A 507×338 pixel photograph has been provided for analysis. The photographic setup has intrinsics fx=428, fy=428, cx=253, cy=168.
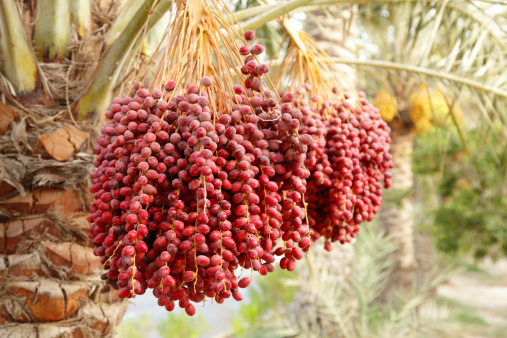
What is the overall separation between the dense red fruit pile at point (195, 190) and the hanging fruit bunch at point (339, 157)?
0.26 meters

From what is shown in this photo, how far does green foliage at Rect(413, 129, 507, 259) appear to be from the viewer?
497cm

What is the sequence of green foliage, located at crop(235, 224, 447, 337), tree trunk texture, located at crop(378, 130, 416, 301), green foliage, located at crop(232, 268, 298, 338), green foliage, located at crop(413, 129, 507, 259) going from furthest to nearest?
tree trunk texture, located at crop(378, 130, 416, 301) < green foliage, located at crop(232, 268, 298, 338) < green foliage, located at crop(413, 129, 507, 259) < green foliage, located at crop(235, 224, 447, 337)

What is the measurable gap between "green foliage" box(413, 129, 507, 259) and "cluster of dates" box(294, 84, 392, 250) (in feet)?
13.1

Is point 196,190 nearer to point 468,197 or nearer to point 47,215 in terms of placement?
point 47,215

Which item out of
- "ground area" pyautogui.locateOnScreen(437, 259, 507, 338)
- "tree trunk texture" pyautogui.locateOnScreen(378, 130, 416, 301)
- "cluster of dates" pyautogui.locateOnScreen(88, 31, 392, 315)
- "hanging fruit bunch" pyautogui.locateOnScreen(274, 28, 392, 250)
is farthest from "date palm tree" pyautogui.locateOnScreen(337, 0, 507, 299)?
"ground area" pyautogui.locateOnScreen(437, 259, 507, 338)

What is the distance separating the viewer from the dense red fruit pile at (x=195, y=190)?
0.73m

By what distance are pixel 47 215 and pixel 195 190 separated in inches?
24.7

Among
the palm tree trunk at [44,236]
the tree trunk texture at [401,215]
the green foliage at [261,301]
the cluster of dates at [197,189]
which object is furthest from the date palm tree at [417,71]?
the green foliage at [261,301]

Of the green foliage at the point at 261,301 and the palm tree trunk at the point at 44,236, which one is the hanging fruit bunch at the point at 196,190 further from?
the green foliage at the point at 261,301

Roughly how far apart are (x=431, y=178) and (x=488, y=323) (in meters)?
3.92

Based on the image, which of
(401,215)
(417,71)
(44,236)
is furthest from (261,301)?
(44,236)

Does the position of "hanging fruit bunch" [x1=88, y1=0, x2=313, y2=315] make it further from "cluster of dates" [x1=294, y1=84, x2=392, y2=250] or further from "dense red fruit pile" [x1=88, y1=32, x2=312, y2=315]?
"cluster of dates" [x1=294, y1=84, x2=392, y2=250]

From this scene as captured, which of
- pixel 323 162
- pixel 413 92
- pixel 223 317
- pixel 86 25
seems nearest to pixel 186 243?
pixel 323 162

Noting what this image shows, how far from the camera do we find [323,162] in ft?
3.52
